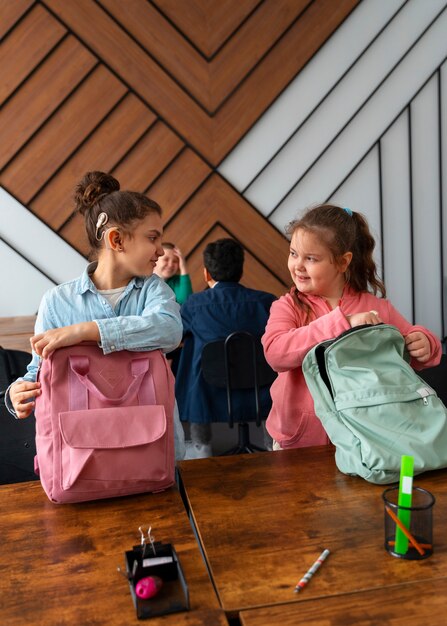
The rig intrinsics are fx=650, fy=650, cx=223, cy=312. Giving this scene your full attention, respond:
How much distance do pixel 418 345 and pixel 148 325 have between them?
26.3 inches

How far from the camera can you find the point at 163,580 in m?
1.02

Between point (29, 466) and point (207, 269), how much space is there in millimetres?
1839

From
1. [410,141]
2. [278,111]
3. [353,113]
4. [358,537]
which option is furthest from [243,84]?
[358,537]

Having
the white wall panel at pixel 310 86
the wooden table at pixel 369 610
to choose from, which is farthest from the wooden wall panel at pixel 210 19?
the wooden table at pixel 369 610

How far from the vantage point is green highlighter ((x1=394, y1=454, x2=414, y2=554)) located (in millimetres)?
1070

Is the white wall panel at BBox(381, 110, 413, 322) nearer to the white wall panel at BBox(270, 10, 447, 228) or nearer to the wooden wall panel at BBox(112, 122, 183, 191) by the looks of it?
the white wall panel at BBox(270, 10, 447, 228)

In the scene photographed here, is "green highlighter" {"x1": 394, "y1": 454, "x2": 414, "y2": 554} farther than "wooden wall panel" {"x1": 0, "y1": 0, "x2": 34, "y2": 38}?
No

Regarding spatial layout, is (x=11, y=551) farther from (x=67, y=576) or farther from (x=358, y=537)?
(x=358, y=537)

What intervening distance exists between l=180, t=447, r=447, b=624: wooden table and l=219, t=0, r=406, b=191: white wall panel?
3.52 metres

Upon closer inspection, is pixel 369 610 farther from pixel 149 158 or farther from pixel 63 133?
pixel 63 133

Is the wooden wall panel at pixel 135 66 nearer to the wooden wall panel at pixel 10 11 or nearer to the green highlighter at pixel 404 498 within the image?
the wooden wall panel at pixel 10 11

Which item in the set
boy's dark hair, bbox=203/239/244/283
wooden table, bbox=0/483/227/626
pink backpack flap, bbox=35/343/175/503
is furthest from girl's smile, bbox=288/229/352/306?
boy's dark hair, bbox=203/239/244/283

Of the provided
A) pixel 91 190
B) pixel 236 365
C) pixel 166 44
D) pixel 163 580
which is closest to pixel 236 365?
pixel 236 365

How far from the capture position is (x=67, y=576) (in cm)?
106
